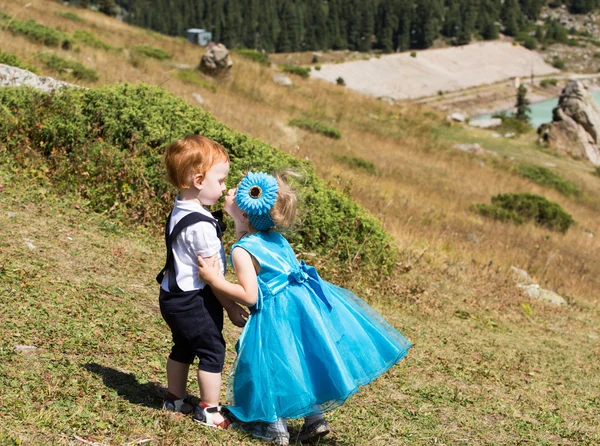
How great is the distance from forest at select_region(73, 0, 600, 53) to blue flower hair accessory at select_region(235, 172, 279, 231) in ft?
251

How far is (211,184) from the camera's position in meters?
3.67

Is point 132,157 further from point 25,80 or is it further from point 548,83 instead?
point 548,83

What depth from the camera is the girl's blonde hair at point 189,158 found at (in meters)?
3.62

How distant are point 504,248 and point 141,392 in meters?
9.35

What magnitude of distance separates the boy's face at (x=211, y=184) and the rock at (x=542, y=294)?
21.9 feet

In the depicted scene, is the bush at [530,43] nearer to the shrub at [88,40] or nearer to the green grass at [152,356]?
the shrub at [88,40]

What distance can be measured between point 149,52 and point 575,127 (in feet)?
67.1

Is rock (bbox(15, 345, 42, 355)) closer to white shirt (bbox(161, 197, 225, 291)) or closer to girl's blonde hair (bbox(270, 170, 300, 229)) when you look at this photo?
white shirt (bbox(161, 197, 225, 291))

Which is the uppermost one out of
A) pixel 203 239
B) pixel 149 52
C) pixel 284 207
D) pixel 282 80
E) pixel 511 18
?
pixel 284 207

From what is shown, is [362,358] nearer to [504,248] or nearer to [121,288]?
[121,288]

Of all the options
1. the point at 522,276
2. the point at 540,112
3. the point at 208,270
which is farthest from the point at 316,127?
the point at 540,112

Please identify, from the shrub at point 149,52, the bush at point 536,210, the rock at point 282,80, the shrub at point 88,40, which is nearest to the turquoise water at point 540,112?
the rock at point 282,80

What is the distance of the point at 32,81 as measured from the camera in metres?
9.12

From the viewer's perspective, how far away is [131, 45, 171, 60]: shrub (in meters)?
24.2
